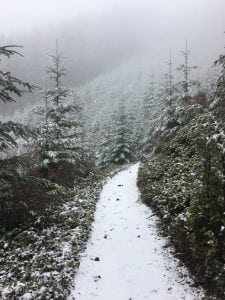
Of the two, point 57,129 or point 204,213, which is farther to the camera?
point 57,129

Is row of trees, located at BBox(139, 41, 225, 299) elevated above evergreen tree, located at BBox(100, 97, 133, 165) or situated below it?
above

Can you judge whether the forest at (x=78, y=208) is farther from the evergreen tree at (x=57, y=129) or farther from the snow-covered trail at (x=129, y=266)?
the snow-covered trail at (x=129, y=266)

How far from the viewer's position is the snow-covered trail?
26.9 feet

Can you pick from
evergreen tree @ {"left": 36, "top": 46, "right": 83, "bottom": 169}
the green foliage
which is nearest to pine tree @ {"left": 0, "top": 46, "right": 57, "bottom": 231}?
the green foliage

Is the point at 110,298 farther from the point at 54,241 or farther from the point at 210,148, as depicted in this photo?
the point at 210,148

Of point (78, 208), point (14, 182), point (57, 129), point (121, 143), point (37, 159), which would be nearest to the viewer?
point (14, 182)

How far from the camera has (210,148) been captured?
9.52 metres

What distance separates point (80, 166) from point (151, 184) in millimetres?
7957

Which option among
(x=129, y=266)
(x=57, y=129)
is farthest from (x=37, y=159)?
(x=129, y=266)

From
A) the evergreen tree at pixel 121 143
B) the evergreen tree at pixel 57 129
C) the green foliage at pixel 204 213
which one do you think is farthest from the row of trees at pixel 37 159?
the evergreen tree at pixel 121 143

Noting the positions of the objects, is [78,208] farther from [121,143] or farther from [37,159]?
[121,143]

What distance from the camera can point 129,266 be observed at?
958cm

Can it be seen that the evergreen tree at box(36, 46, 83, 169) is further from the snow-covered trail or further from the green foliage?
the green foliage

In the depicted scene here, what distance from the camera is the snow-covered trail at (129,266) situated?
819cm
